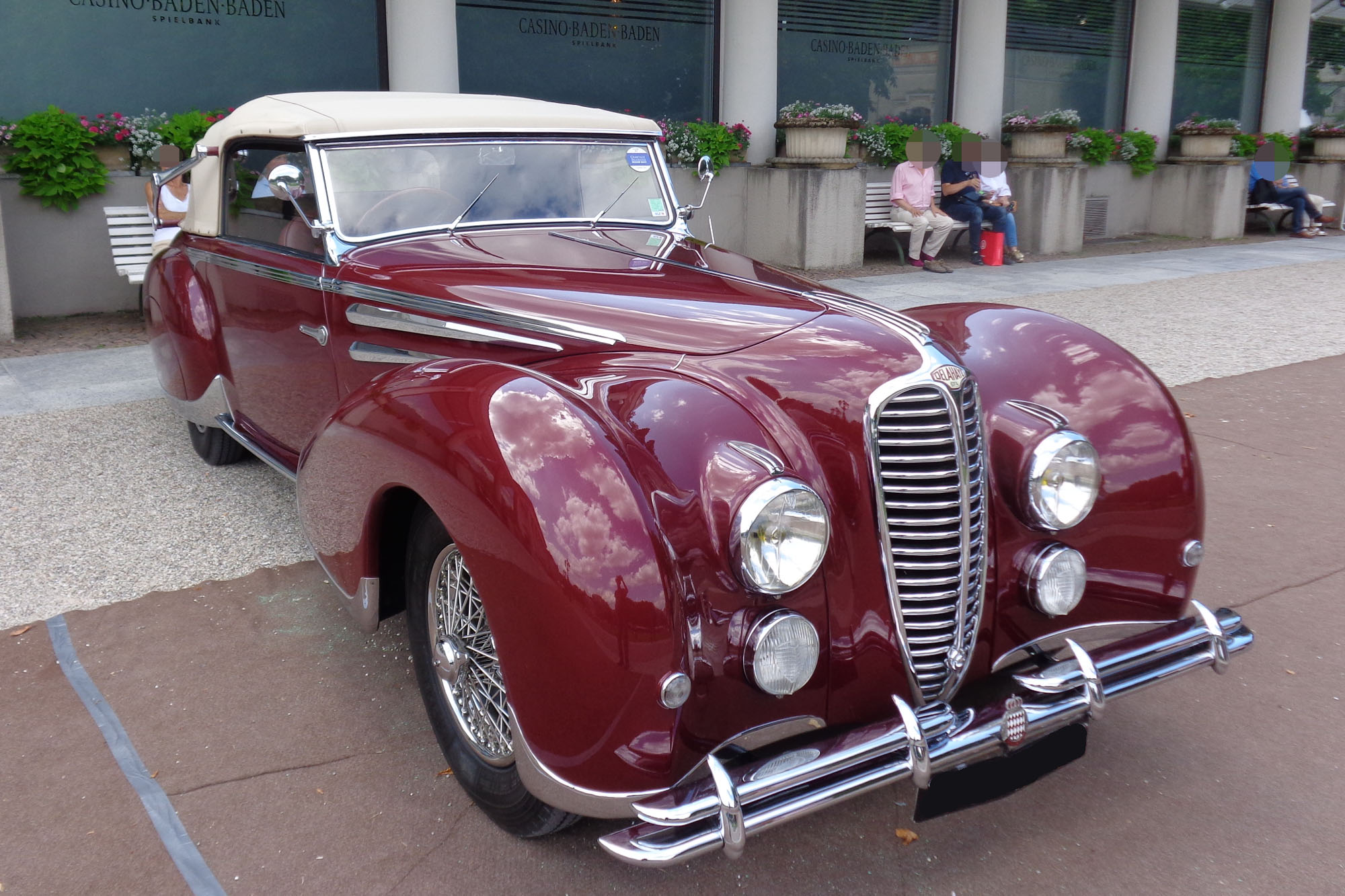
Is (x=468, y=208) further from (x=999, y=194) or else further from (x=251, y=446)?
Answer: (x=999, y=194)

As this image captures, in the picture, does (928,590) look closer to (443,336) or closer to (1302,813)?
(1302,813)

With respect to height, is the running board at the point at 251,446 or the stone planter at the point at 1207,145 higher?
the stone planter at the point at 1207,145

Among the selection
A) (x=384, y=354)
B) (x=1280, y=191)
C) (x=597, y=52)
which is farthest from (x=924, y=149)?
(x=384, y=354)

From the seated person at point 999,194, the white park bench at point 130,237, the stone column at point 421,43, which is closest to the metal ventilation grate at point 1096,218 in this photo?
the seated person at point 999,194

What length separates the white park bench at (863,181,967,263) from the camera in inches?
438

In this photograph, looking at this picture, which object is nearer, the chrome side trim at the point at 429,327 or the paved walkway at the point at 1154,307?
the chrome side trim at the point at 429,327

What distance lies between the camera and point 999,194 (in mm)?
11680

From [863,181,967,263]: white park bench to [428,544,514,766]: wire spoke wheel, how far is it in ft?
30.2

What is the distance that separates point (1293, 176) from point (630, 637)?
16.7m

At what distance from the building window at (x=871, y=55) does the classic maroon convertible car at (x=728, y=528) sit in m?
9.16

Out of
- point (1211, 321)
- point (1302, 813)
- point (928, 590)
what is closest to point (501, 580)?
point (928, 590)

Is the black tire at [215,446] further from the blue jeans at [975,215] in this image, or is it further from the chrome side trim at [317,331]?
the blue jeans at [975,215]

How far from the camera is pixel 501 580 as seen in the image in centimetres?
220

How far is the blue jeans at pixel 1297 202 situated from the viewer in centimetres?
1469
